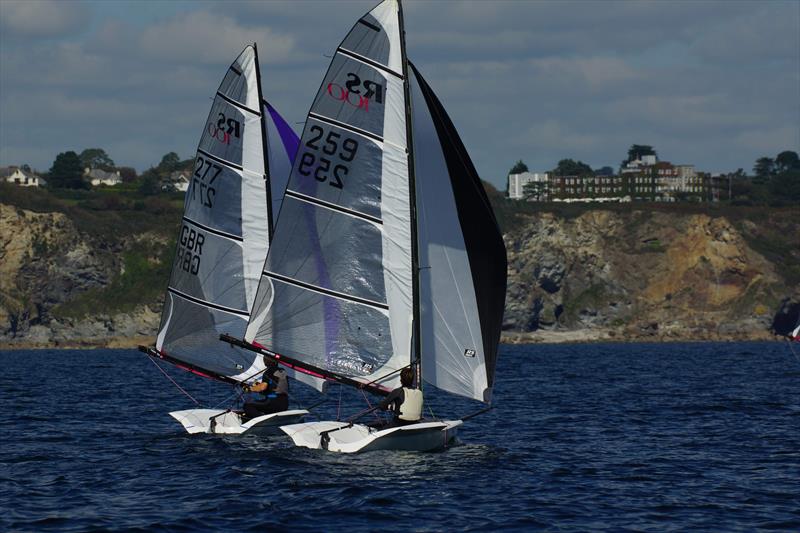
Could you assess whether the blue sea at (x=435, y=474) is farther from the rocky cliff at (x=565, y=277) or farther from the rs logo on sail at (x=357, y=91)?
the rocky cliff at (x=565, y=277)

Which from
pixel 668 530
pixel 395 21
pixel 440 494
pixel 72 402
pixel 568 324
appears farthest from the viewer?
pixel 568 324

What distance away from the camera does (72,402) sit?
142ft

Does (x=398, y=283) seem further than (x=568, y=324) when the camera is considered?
No

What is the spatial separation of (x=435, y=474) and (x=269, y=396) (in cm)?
650

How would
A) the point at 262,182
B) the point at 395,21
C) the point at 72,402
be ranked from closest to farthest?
the point at 395,21 → the point at 262,182 → the point at 72,402

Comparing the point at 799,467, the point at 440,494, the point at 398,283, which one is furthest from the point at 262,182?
the point at 799,467

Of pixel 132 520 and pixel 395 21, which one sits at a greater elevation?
pixel 395 21

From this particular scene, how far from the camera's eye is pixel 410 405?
2423 centimetres

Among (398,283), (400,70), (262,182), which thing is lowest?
(398,283)

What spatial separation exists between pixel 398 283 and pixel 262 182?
6.69 metres

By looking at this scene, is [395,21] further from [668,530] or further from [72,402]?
[72,402]

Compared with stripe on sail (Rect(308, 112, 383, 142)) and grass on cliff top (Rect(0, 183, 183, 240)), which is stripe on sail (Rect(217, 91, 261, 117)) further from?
grass on cliff top (Rect(0, 183, 183, 240))

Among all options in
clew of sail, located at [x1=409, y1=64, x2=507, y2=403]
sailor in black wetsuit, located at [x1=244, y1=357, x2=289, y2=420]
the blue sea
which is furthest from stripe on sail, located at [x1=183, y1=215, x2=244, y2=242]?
clew of sail, located at [x1=409, y1=64, x2=507, y2=403]

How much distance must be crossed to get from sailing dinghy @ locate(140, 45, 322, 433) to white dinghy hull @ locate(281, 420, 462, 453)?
17.1 ft
